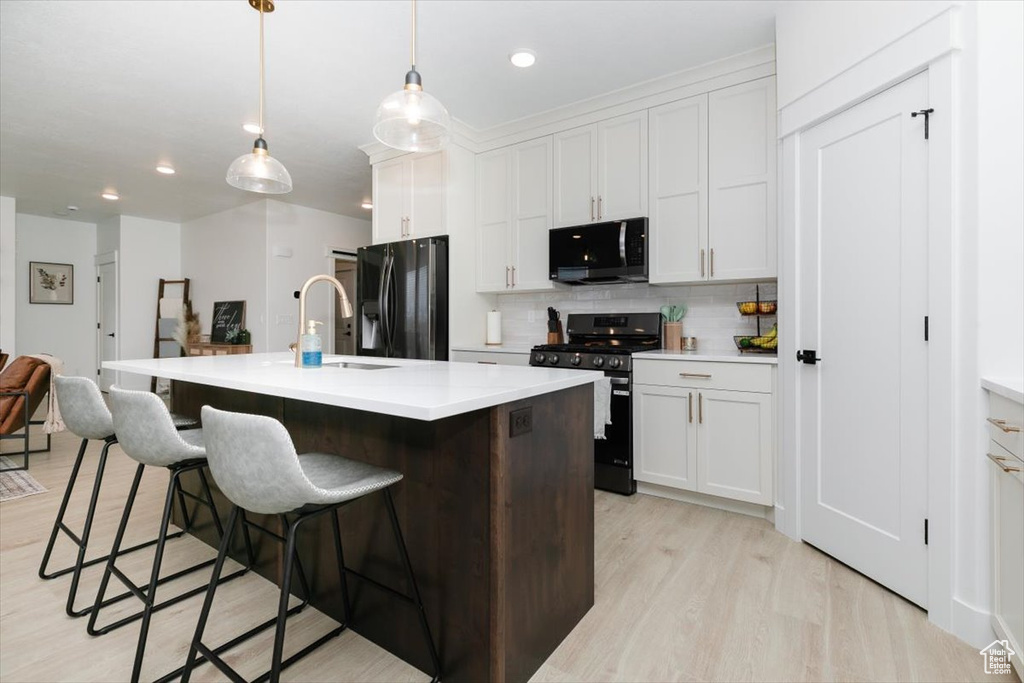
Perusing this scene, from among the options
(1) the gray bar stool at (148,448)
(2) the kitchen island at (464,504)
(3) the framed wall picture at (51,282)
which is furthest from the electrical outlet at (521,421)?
(3) the framed wall picture at (51,282)

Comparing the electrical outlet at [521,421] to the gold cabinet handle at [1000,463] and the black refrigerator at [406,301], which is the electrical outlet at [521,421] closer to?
the gold cabinet handle at [1000,463]

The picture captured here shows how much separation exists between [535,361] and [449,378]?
1.74m

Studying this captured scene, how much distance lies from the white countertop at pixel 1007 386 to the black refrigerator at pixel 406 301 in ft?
10.1

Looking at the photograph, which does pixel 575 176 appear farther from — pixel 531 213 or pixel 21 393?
pixel 21 393

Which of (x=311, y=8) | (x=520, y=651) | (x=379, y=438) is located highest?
(x=311, y=8)

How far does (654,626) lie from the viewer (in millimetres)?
1760

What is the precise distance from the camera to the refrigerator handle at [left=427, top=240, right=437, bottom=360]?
153 inches

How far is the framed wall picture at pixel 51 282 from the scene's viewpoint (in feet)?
22.1

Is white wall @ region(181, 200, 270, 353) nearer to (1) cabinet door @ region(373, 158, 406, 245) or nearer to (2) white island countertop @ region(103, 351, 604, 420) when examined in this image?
(1) cabinet door @ region(373, 158, 406, 245)

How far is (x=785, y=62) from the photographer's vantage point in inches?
98.8

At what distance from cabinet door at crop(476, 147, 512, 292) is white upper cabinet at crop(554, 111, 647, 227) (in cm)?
47

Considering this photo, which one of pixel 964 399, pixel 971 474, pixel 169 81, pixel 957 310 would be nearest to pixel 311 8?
pixel 169 81

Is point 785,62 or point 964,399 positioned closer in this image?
point 964,399

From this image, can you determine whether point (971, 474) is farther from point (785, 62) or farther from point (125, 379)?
point (125, 379)
